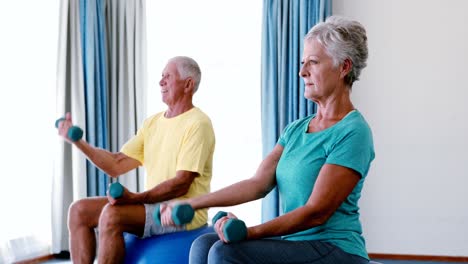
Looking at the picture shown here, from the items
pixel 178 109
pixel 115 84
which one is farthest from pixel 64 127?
pixel 115 84

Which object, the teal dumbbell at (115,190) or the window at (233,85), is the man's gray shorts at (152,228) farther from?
the window at (233,85)

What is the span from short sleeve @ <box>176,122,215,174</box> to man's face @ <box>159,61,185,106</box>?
0.22 m

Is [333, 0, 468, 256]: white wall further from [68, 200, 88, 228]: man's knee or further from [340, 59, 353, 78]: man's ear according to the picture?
[340, 59, 353, 78]: man's ear

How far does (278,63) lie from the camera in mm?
4160

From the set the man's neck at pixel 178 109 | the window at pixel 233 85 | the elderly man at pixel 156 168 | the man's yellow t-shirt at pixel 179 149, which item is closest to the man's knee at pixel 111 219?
the elderly man at pixel 156 168

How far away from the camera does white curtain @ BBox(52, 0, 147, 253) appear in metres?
4.05

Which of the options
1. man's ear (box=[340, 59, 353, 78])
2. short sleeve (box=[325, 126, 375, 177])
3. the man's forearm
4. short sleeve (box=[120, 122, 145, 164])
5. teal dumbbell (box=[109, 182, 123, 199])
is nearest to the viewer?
short sleeve (box=[325, 126, 375, 177])

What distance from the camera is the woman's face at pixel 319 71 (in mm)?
1614

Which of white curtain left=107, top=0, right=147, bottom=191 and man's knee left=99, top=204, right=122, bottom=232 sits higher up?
white curtain left=107, top=0, right=147, bottom=191

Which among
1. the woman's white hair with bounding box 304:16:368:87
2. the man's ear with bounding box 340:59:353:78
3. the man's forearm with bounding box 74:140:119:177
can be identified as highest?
the woman's white hair with bounding box 304:16:368:87

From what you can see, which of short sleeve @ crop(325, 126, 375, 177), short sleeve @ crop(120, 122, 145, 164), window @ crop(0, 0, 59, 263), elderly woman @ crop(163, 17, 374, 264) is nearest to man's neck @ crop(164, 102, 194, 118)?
short sleeve @ crop(120, 122, 145, 164)

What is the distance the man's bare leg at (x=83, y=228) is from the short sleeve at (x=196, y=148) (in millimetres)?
395

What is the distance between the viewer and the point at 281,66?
163 inches

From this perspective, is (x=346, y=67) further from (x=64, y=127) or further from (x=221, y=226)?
(x=64, y=127)
